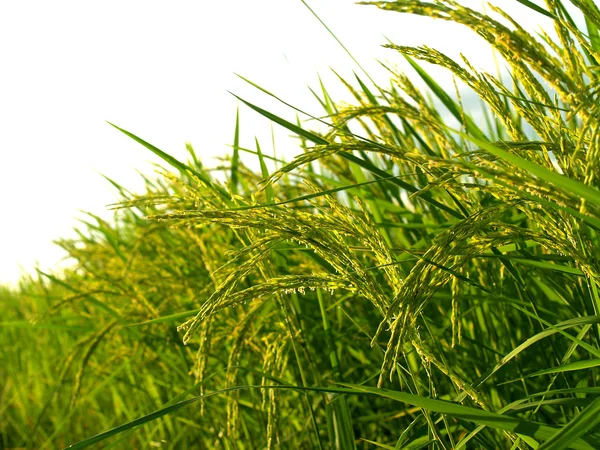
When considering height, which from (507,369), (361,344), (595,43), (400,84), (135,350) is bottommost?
(507,369)

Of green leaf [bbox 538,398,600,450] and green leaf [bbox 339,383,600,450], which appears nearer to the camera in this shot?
green leaf [bbox 538,398,600,450]

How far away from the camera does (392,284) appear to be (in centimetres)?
123

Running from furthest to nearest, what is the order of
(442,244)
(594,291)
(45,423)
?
(45,423) → (594,291) → (442,244)

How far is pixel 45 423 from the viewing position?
448cm

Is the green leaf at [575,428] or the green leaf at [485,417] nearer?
the green leaf at [575,428]

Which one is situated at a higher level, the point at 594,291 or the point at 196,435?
the point at 594,291

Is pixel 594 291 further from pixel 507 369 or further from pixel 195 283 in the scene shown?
pixel 195 283

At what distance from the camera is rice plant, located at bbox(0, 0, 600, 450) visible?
3.37ft

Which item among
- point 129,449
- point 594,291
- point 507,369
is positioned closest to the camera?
point 594,291

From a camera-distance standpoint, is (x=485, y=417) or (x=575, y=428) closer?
(x=575, y=428)

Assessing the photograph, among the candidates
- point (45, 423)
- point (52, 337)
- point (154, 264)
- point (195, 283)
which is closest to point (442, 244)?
point (195, 283)

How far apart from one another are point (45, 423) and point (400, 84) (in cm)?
378

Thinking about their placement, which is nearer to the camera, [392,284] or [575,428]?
[575,428]

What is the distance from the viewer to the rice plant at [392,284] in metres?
1.03
